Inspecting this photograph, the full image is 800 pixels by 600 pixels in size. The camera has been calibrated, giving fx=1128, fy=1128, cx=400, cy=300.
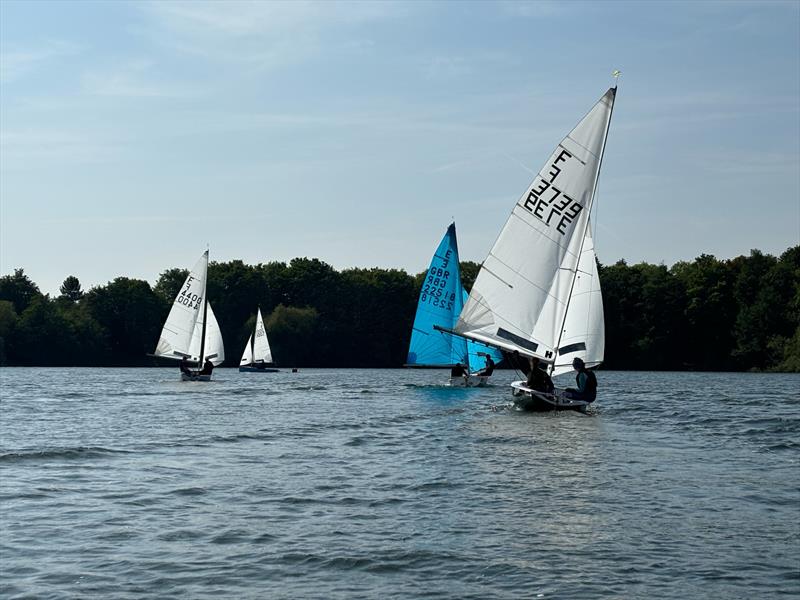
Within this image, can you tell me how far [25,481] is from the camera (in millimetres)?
20312

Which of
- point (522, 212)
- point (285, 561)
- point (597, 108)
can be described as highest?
point (597, 108)

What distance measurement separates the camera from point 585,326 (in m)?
36.7

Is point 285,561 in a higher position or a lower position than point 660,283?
lower

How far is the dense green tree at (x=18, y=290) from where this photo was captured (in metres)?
155

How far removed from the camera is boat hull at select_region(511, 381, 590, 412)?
110ft

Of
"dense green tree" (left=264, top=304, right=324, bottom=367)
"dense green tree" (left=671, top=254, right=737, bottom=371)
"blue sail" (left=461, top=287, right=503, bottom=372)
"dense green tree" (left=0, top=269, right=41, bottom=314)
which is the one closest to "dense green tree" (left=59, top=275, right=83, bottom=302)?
"dense green tree" (left=0, top=269, right=41, bottom=314)

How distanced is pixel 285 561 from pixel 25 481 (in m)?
8.78

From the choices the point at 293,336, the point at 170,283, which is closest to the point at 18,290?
the point at 170,283

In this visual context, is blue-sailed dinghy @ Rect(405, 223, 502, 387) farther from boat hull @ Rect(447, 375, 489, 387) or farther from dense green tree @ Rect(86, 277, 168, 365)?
dense green tree @ Rect(86, 277, 168, 365)

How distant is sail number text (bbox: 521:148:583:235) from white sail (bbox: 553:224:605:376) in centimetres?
173

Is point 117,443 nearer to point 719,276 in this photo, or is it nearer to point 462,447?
point 462,447

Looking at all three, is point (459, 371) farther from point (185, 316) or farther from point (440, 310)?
point (185, 316)

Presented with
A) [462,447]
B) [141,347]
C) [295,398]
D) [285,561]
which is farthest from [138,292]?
[285,561]

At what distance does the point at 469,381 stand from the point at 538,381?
68.0 feet
